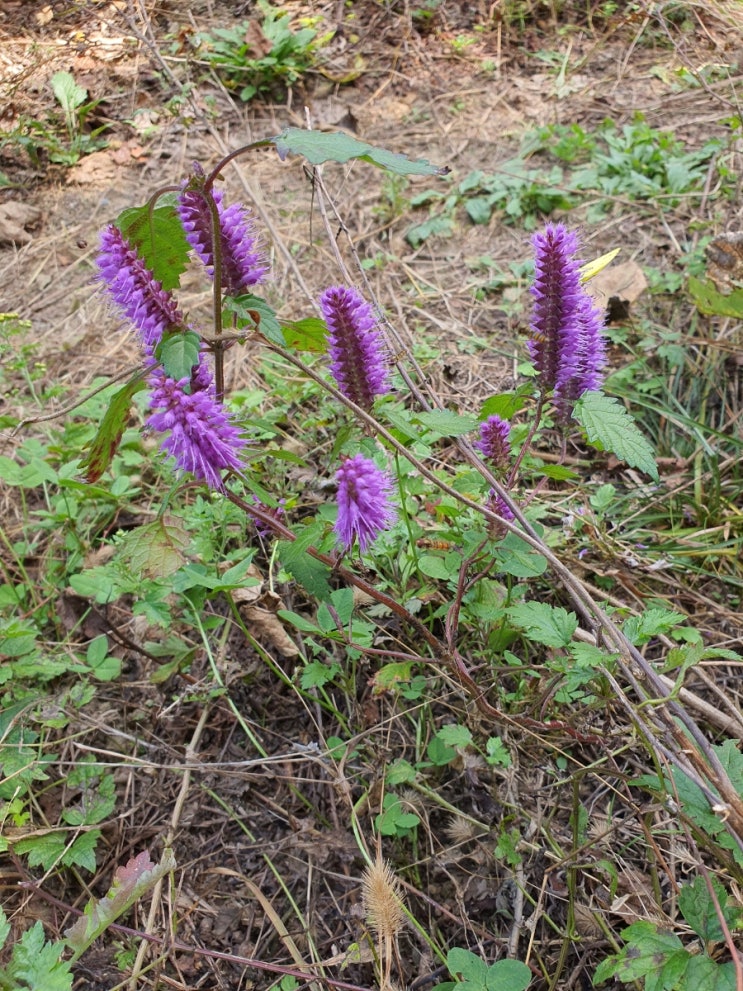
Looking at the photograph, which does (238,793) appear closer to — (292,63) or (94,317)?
(94,317)

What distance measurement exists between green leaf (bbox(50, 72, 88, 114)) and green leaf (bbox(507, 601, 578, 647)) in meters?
3.64

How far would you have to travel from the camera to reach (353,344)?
54.9 inches

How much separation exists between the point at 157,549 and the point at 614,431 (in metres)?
0.86

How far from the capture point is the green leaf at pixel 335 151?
1.05m

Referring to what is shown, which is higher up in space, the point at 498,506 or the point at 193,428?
the point at 193,428

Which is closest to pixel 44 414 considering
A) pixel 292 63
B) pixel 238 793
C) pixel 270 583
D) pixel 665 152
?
pixel 270 583

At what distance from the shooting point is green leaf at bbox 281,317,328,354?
1455 mm

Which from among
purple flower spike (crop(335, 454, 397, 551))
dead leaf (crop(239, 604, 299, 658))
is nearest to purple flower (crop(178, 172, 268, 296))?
purple flower spike (crop(335, 454, 397, 551))

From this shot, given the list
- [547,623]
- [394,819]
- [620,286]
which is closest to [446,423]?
[547,623]

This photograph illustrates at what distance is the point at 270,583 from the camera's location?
1.94m

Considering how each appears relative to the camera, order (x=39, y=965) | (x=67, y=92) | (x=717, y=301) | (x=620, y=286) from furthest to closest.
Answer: (x=67, y=92), (x=620, y=286), (x=717, y=301), (x=39, y=965)

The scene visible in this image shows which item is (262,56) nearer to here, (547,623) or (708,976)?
(547,623)

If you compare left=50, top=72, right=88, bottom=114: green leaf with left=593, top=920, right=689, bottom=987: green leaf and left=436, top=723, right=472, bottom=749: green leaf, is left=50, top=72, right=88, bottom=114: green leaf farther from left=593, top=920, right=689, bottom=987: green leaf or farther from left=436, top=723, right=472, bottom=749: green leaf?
left=593, top=920, right=689, bottom=987: green leaf

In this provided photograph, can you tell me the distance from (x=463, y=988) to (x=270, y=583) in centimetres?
99
